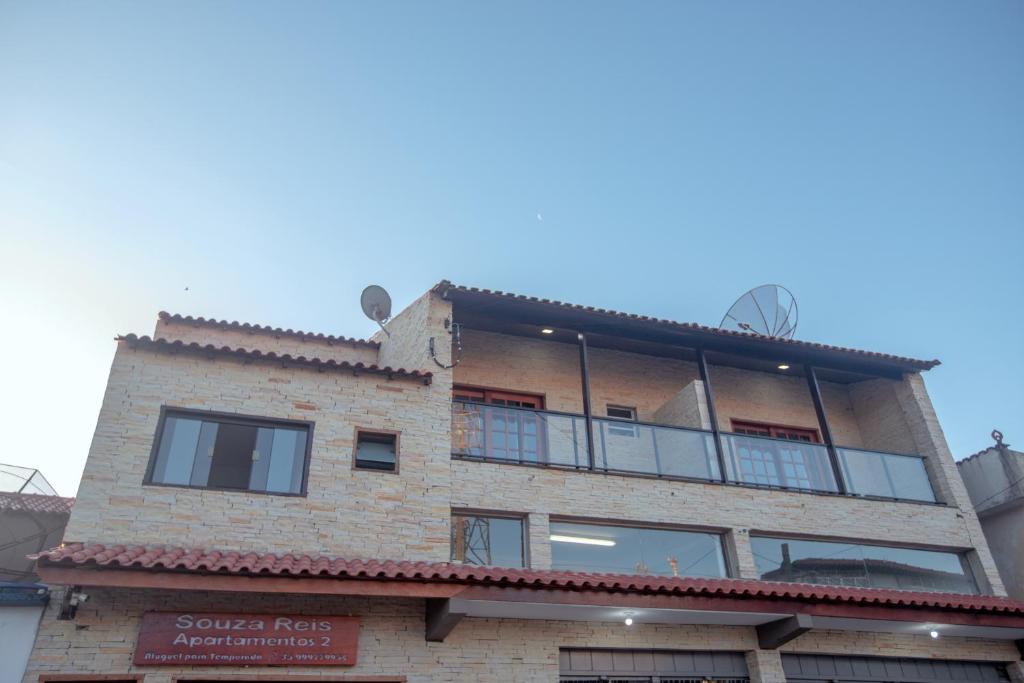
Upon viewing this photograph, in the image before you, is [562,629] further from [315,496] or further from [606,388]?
[606,388]

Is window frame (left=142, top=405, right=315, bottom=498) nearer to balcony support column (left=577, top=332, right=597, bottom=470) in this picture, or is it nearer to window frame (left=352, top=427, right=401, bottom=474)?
window frame (left=352, top=427, right=401, bottom=474)

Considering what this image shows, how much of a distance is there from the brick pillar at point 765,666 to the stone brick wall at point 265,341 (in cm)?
747

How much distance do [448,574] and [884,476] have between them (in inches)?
363

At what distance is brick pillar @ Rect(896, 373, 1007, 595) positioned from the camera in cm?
1346

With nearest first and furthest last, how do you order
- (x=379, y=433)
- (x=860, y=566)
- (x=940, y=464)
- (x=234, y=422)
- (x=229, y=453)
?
(x=229, y=453) < (x=234, y=422) < (x=379, y=433) < (x=860, y=566) < (x=940, y=464)

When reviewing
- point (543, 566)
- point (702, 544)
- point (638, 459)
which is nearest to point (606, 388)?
point (638, 459)

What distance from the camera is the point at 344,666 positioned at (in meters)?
9.02

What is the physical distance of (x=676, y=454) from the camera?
1298cm

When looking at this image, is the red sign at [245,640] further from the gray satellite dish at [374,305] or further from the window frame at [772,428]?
the window frame at [772,428]

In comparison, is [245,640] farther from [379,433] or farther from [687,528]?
[687,528]

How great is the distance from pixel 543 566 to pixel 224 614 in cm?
436

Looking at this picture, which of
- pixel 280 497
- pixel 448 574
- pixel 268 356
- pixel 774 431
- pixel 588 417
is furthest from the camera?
pixel 774 431

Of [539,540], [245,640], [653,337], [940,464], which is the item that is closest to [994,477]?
[940,464]

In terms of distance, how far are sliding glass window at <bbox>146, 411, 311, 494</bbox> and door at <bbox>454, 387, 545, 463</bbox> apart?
8.67ft
